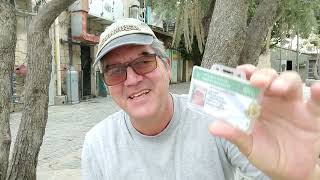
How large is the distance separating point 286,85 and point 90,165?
1207 millimetres

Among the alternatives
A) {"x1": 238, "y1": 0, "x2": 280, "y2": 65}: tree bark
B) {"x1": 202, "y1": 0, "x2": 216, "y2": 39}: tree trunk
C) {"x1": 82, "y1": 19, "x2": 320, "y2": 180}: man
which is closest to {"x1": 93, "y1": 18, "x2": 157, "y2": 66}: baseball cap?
{"x1": 82, "y1": 19, "x2": 320, "y2": 180}: man

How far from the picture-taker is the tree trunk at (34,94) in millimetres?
4496

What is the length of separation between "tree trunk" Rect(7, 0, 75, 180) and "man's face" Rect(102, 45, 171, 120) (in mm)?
2630

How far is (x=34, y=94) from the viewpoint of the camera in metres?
4.51

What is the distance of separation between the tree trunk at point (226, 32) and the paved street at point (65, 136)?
343cm

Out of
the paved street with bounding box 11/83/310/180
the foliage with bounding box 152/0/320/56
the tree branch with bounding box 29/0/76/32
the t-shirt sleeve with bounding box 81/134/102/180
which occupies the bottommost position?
the paved street with bounding box 11/83/310/180

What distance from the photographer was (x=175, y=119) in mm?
2055

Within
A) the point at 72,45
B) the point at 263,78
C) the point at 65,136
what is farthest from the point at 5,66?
the point at 72,45

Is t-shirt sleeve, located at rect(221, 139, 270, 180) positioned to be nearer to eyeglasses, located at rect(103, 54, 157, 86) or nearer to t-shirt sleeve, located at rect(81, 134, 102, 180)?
eyeglasses, located at rect(103, 54, 157, 86)

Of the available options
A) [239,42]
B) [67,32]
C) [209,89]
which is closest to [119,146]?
[209,89]

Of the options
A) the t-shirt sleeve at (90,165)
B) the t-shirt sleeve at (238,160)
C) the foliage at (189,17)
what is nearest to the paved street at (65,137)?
the foliage at (189,17)

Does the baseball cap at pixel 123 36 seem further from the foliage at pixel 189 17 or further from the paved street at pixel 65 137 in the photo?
the paved street at pixel 65 137

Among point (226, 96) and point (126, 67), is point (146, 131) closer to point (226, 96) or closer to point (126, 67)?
point (126, 67)

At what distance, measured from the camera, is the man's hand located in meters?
1.21
